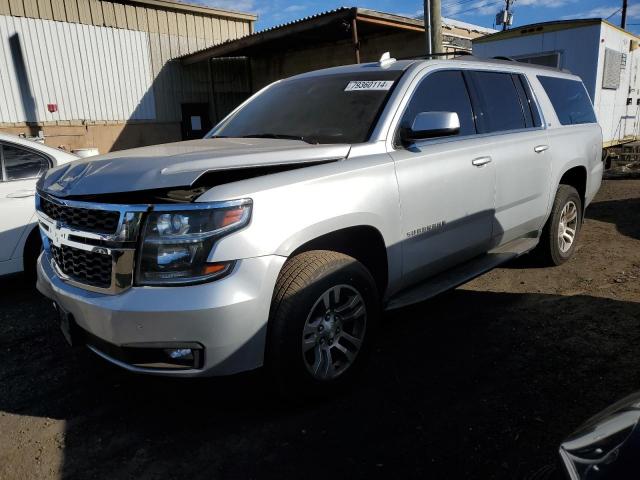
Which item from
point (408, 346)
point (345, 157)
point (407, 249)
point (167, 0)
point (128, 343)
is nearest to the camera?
point (128, 343)

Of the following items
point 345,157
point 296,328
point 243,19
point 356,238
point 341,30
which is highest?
point 243,19

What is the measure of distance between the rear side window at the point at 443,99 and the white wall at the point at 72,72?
12978 mm

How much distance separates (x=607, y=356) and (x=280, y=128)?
8.75 ft

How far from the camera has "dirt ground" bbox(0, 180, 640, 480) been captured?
7.79 ft

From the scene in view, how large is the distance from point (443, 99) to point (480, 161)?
524mm

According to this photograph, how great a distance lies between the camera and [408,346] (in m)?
3.49

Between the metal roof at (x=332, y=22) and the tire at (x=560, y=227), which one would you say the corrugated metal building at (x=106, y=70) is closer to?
the metal roof at (x=332, y=22)

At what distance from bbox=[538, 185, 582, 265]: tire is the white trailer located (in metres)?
5.44

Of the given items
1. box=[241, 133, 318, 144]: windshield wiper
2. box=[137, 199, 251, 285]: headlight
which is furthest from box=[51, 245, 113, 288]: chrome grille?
box=[241, 133, 318, 144]: windshield wiper

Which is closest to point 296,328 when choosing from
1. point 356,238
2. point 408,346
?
point 356,238

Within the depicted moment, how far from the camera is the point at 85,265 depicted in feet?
8.29

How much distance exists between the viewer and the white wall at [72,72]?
12.8 m

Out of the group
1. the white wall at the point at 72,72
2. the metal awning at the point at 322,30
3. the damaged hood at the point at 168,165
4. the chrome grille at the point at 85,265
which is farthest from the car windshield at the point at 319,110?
the white wall at the point at 72,72

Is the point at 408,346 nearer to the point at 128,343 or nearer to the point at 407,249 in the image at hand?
the point at 407,249
